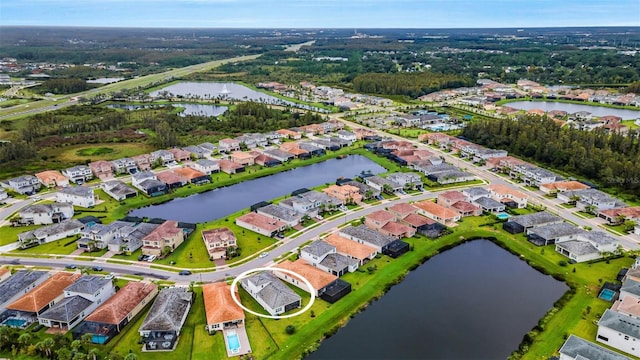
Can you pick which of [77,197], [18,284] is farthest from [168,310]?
[77,197]

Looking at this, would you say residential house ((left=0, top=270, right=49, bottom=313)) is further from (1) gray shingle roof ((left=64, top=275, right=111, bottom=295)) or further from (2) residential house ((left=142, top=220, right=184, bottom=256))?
(2) residential house ((left=142, top=220, right=184, bottom=256))

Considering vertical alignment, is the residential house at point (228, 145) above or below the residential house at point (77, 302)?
above

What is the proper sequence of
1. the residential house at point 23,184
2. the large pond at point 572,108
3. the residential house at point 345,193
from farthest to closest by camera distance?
1. the large pond at point 572,108
2. the residential house at point 23,184
3. the residential house at point 345,193

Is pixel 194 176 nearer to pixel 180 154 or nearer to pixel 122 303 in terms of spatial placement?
pixel 180 154

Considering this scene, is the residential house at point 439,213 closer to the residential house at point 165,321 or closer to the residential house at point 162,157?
the residential house at point 165,321

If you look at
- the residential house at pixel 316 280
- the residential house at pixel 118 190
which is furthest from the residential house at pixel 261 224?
the residential house at pixel 118 190

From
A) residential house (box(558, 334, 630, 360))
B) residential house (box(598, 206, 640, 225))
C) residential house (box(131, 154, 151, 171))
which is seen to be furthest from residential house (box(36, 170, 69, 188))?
residential house (box(598, 206, 640, 225))

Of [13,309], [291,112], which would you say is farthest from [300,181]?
[291,112]
